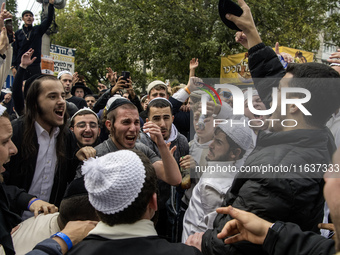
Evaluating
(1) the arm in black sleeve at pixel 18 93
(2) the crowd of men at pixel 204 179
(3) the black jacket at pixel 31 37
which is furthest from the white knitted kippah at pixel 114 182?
(3) the black jacket at pixel 31 37

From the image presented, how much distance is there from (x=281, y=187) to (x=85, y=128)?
286cm

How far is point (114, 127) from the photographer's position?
3324 mm

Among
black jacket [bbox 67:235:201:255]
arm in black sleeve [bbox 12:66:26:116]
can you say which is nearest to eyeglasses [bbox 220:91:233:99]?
arm in black sleeve [bbox 12:66:26:116]

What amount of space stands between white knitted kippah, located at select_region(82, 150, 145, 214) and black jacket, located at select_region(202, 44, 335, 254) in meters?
0.57

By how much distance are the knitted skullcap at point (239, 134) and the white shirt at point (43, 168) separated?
1500 millimetres

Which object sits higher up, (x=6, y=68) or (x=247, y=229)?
(x=6, y=68)

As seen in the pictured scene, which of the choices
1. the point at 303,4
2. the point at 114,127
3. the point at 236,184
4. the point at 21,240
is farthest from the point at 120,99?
the point at 303,4

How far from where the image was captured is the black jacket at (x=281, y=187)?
5.82 ft

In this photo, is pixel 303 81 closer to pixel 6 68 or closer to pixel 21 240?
pixel 21 240

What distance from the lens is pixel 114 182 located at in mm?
1646

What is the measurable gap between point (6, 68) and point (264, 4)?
10.4 metres

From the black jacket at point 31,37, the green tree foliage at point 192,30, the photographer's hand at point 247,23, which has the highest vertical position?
the green tree foliage at point 192,30

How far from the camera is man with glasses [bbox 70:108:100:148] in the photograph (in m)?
4.14

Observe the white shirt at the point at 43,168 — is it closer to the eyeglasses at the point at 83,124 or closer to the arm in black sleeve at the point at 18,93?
the arm in black sleeve at the point at 18,93
